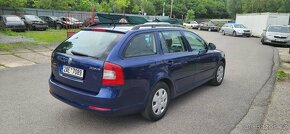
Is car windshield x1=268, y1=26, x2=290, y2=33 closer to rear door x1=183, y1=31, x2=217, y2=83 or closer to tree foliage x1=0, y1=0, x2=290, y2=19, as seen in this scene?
rear door x1=183, y1=31, x2=217, y2=83

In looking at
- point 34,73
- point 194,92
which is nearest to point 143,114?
point 194,92

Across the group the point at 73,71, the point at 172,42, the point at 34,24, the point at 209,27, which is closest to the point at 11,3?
the point at 34,24

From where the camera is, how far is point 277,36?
19.7 m

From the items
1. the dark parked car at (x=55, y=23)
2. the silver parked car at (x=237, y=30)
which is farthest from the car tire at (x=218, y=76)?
the silver parked car at (x=237, y=30)

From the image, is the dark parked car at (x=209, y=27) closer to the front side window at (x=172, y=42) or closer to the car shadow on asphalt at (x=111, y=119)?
the front side window at (x=172, y=42)

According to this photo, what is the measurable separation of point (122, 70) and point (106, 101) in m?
0.50

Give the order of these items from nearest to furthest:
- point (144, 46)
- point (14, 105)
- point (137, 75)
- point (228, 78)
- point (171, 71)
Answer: point (137, 75) < point (144, 46) < point (171, 71) < point (14, 105) < point (228, 78)

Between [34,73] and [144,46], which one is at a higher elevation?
[144,46]

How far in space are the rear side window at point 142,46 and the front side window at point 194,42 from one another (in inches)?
50.3

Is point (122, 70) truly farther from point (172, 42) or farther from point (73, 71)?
point (172, 42)

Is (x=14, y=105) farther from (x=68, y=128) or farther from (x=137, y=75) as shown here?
(x=137, y=75)

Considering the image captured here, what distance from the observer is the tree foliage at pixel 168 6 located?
4122 cm

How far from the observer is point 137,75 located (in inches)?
163

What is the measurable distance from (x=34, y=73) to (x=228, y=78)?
5.75 m
